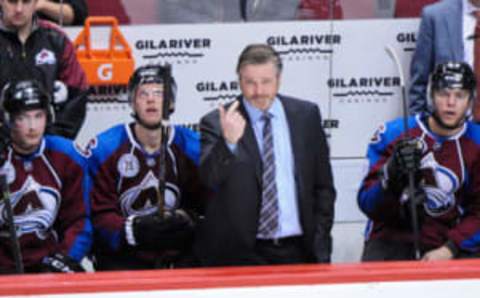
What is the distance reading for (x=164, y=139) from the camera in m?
5.23

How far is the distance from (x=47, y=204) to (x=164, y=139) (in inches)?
21.3

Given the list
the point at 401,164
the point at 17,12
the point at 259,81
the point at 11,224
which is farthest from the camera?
the point at 17,12

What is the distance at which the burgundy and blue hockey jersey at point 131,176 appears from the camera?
17.5ft

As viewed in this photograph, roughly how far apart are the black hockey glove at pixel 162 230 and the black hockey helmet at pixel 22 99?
0.61 m

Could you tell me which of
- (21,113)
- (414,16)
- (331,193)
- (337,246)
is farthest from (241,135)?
(414,16)

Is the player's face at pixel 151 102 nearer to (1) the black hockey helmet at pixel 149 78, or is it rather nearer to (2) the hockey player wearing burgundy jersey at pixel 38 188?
(1) the black hockey helmet at pixel 149 78

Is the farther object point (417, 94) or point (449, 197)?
point (417, 94)

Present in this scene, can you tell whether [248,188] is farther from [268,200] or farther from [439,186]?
[439,186]

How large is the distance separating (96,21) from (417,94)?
172 cm

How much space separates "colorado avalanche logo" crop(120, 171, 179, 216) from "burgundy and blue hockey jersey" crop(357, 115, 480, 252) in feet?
2.75

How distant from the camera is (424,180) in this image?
553cm

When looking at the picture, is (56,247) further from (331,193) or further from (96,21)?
(96,21)

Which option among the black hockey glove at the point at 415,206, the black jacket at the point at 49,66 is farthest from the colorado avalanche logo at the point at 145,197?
the black hockey glove at the point at 415,206

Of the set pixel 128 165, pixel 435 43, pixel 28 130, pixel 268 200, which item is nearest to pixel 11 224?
pixel 28 130
